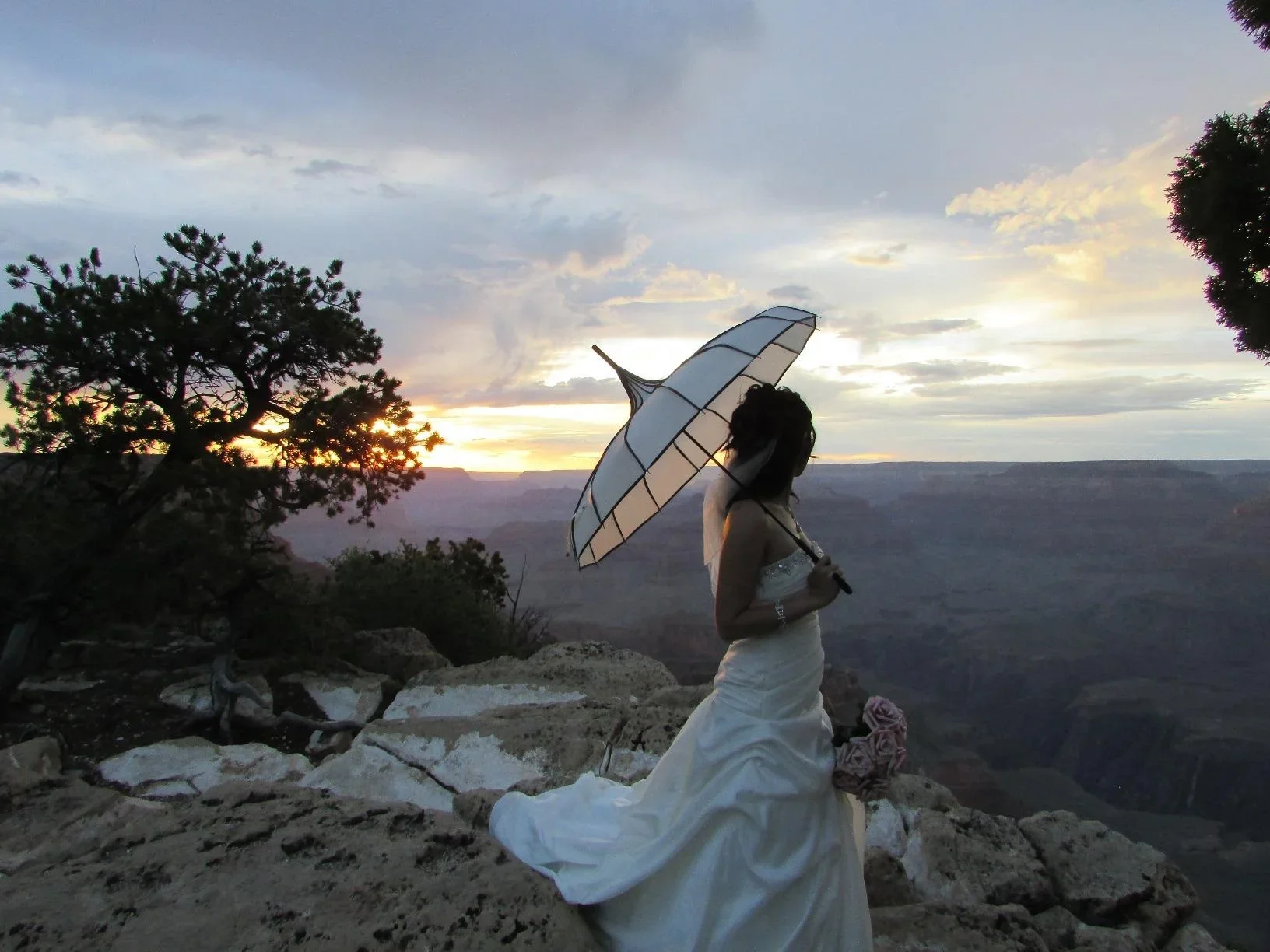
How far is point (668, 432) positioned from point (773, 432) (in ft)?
1.25

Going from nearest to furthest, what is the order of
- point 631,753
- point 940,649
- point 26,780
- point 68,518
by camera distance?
1. point 26,780
2. point 631,753
3. point 68,518
4. point 940,649

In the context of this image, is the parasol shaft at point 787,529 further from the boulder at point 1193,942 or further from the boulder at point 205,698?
the boulder at point 205,698

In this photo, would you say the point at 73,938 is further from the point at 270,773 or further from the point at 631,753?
the point at 270,773

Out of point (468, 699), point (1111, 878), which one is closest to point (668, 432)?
point (1111, 878)

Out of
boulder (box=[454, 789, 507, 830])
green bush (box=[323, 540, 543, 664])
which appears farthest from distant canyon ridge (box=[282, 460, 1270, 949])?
boulder (box=[454, 789, 507, 830])

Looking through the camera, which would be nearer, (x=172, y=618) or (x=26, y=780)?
(x=26, y=780)

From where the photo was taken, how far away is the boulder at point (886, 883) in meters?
3.78

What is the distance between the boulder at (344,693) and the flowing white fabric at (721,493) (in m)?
6.16

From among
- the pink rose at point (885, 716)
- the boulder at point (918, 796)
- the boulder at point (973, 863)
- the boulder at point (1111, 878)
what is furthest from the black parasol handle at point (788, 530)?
the boulder at point (1111, 878)

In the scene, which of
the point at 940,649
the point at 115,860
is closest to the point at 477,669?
the point at 115,860

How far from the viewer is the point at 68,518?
852cm

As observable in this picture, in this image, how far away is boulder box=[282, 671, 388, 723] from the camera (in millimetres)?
8031

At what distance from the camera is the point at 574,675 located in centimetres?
826

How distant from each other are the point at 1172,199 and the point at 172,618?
13566 mm
